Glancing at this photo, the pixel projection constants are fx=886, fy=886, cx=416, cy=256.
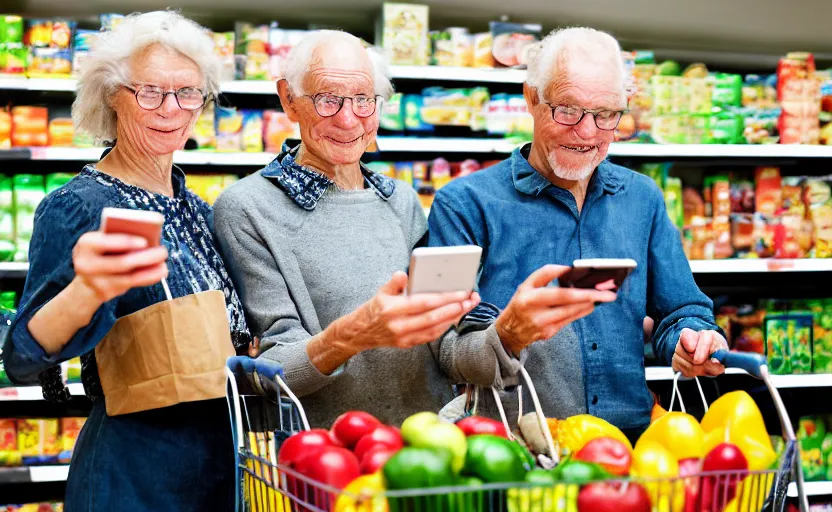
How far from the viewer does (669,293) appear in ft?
5.56

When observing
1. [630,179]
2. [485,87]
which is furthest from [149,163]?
[485,87]

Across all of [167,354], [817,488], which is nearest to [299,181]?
[167,354]

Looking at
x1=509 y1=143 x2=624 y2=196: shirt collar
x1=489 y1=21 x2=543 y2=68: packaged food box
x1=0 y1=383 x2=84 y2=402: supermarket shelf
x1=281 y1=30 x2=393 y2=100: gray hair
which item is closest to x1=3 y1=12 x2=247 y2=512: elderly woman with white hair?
x1=281 y1=30 x2=393 y2=100: gray hair

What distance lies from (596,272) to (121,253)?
0.60m

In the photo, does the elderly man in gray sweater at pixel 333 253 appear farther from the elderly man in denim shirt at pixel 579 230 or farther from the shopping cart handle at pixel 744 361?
the shopping cart handle at pixel 744 361

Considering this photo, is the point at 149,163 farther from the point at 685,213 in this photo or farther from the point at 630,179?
the point at 685,213

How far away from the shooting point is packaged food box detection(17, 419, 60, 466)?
3264mm

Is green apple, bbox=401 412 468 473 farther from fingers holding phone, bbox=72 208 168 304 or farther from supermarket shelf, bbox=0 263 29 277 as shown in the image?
supermarket shelf, bbox=0 263 29 277

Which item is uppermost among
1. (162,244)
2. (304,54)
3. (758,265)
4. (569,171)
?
(304,54)

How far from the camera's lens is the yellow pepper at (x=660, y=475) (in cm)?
97

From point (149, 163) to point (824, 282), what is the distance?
3.41 m

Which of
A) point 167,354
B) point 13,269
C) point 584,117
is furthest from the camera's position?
point 13,269

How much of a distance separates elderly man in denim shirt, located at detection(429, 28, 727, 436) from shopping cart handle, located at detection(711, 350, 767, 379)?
0.85ft

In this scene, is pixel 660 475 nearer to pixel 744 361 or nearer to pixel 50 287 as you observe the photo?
pixel 744 361
